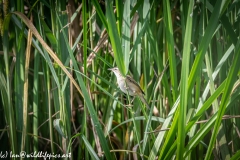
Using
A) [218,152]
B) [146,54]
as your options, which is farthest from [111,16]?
[218,152]

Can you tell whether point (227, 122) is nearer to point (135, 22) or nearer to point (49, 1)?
point (135, 22)

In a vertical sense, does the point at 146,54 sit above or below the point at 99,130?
above

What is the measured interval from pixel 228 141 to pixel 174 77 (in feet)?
3.42

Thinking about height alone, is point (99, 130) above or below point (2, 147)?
above

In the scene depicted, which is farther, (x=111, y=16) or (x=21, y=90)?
(x=21, y=90)

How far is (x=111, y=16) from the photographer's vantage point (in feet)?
6.24

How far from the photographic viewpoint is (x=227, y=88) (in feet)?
5.72

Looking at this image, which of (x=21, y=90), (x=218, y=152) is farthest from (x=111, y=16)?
(x=218, y=152)

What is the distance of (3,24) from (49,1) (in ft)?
1.24

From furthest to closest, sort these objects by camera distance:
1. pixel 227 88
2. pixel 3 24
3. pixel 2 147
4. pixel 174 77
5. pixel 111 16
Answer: pixel 2 147, pixel 3 24, pixel 174 77, pixel 111 16, pixel 227 88

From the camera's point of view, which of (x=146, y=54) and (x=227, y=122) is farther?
(x=227, y=122)

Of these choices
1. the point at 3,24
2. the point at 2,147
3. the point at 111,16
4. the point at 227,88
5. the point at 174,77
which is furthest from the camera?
the point at 2,147

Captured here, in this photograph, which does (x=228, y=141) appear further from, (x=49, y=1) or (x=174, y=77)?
(x=49, y=1)

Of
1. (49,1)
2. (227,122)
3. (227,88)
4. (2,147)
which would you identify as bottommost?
(2,147)
